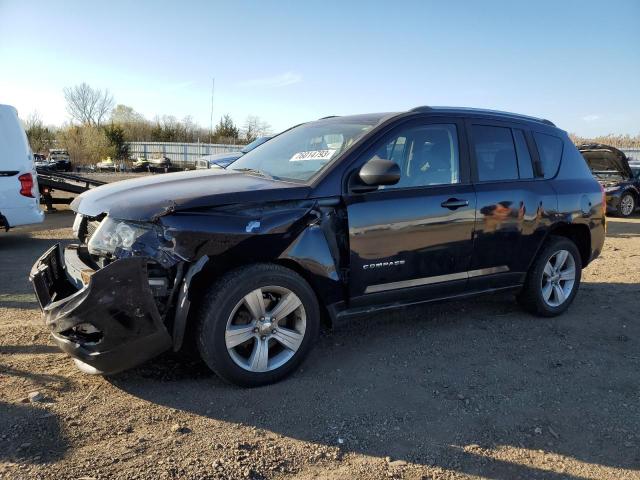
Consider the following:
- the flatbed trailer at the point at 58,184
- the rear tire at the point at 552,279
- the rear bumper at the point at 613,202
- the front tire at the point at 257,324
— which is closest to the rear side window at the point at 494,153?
the rear tire at the point at 552,279

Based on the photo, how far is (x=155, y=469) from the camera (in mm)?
2510

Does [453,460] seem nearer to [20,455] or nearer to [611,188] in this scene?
[20,455]

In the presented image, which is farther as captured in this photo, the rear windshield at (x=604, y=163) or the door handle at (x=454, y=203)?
the rear windshield at (x=604, y=163)

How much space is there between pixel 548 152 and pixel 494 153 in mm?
812

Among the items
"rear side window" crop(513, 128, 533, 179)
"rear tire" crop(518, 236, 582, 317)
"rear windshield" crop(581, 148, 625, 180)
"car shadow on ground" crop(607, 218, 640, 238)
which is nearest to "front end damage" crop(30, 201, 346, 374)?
"rear side window" crop(513, 128, 533, 179)

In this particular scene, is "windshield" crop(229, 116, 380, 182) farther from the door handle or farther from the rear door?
the rear door

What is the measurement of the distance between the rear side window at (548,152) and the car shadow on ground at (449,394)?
150 cm

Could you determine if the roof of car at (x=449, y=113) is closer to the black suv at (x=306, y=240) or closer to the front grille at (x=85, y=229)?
the black suv at (x=306, y=240)

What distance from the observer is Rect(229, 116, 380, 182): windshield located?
12.5 feet

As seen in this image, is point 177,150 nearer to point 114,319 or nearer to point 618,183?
point 618,183

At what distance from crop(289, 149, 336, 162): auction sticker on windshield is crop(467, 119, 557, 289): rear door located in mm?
1299

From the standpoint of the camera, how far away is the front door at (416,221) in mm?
3674

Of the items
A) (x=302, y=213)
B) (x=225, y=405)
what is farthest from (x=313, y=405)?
(x=302, y=213)

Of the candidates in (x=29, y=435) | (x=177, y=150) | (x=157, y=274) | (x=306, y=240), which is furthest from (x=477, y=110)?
(x=177, y=150)
